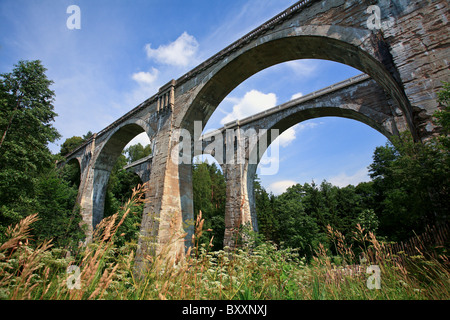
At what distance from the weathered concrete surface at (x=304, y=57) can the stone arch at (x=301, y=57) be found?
2 cm

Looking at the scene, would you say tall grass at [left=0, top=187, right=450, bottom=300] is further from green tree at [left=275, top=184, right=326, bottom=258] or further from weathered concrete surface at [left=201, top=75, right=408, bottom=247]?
green tree at [left=275, top=184, right=326, bottom=258]

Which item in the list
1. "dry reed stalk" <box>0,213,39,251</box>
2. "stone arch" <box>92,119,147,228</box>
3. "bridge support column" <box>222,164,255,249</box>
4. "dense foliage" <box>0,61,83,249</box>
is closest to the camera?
"dry reed stalk" <box>0,213,39,251</box>

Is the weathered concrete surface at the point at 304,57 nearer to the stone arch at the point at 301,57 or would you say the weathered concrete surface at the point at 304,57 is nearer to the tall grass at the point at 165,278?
the stone arch at the point at 301,57

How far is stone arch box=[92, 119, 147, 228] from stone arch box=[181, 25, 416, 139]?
19.0 ft

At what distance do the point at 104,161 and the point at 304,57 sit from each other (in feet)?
41.5

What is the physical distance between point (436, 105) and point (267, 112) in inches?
391

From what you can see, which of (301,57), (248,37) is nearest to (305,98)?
(301,57)

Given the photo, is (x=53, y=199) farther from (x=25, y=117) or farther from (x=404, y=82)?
(x=404, y=82)

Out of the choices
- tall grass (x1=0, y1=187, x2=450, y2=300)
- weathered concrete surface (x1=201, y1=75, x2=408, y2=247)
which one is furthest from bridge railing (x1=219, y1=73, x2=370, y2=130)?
tall grass (x1=0, y1=187, x2=450, y2=300)

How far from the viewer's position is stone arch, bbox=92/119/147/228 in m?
12.3

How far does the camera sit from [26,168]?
9.58 meters

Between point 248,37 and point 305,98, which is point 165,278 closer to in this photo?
point 248,37

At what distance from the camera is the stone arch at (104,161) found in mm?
12305
